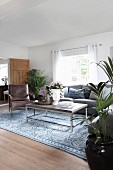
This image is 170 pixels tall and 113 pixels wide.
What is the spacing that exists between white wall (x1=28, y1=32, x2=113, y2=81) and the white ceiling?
26 cm

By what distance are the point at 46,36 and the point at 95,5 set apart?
248cm

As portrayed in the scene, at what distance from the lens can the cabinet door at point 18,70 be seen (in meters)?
6.18

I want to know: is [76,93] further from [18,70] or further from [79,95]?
[18,70]

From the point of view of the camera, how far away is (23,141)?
2656 mm

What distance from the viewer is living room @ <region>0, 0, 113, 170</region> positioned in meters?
1.98

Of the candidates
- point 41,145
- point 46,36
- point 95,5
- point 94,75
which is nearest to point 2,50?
point 46,36

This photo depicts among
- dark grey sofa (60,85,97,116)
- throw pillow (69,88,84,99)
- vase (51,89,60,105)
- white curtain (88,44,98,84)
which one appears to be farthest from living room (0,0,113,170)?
vase (51,89,60,105)

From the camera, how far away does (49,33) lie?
5.04m

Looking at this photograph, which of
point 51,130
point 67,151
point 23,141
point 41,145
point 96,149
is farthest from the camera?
point 51,130

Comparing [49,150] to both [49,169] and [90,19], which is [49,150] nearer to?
[49,169]

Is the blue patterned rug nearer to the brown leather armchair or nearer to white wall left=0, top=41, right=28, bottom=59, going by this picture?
the brown leather armchair

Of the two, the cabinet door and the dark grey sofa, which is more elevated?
the cabinet door

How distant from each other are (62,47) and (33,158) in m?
4.66

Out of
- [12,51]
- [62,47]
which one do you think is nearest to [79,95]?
[62,47]
